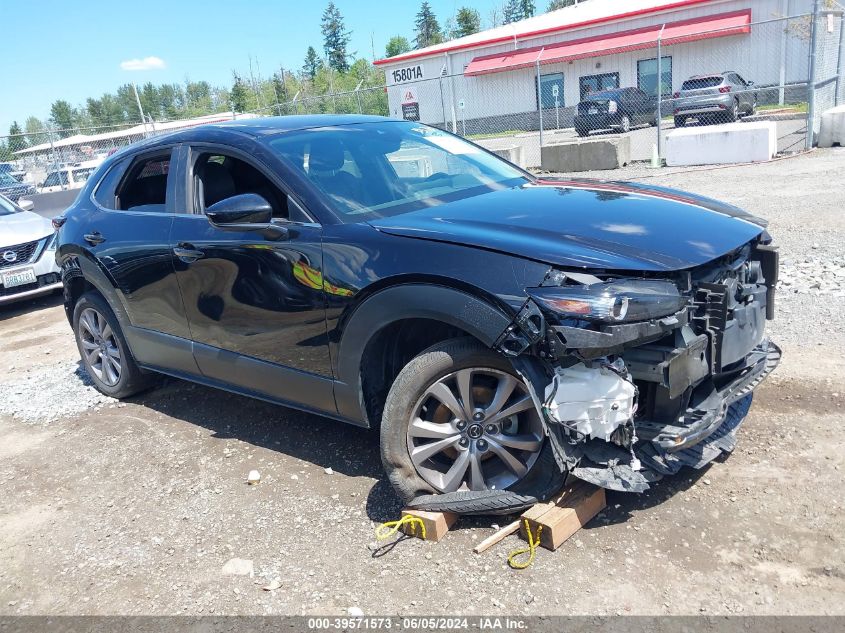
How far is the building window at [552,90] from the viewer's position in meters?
34.0

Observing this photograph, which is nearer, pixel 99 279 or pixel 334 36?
pixel 99 279

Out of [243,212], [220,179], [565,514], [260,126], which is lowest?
[565,514]

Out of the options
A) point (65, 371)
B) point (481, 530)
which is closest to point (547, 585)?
point (481, 530)

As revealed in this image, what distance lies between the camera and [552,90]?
3434 cm

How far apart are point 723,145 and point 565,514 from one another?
1356 cm

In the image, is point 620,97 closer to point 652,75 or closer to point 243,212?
point 652,75

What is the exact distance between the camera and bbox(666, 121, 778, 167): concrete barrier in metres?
14.3

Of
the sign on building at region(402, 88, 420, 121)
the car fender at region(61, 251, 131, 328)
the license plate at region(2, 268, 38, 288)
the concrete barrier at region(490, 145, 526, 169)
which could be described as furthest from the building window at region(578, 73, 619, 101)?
the car fender at region(61, 251, 131, 328)

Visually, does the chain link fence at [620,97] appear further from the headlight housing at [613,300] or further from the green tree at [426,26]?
the green tree at [426,26]

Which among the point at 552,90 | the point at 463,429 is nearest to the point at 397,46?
the point at 552,90

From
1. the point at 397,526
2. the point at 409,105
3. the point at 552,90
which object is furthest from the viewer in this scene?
the point at 552,90

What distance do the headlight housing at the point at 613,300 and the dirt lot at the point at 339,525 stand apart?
1032 millimetres

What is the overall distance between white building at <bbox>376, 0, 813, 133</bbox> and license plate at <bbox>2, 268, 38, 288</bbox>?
16.2 m

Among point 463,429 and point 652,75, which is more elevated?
point 652,75
